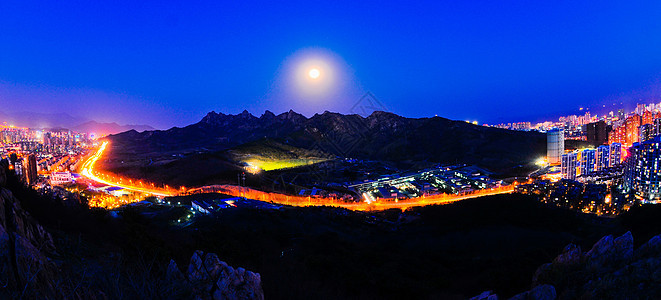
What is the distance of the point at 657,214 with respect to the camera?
46.6ft

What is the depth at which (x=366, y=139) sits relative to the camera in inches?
3012

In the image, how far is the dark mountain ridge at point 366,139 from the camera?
192 ft

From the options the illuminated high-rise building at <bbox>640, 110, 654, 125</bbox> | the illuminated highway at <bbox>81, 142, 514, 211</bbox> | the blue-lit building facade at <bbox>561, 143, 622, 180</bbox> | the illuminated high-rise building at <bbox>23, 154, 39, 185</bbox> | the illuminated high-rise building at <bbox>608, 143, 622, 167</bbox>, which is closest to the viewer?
the illuminated high-rise building at <bbox>23, 154, 39, 185</bbox>

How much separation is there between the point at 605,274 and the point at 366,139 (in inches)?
2847

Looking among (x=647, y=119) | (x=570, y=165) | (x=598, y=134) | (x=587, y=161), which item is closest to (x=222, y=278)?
(x=570, y=165)

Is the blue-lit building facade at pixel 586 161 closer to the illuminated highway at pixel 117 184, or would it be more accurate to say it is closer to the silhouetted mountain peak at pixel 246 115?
the illuminated highway at pixel 117 184

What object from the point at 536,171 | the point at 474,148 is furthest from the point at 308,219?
the point at 474,148

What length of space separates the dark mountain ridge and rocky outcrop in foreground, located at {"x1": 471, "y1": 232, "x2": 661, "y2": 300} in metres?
48.1

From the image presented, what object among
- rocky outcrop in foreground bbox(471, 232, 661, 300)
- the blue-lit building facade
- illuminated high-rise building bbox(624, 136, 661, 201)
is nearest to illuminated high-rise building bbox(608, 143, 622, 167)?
the blue-lit building facade

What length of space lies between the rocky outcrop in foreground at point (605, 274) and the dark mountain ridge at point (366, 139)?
48142 mm

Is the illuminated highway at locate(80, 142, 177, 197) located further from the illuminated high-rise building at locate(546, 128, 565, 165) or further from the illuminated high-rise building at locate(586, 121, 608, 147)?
the illuminated high-rise building at locate(586, 121, 608, 147)

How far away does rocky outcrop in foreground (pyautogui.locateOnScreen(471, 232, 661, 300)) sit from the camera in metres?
3.89

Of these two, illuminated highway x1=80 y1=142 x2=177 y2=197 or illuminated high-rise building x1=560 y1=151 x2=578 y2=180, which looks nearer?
illuminated highway x1=80 y1=142 x2=177 y2=197

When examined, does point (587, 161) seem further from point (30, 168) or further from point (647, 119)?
point (30, 168)
